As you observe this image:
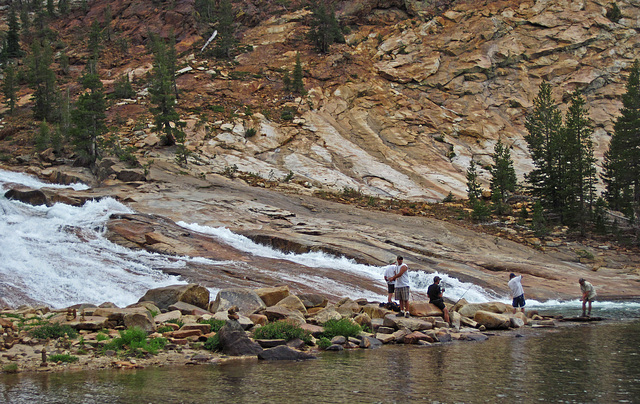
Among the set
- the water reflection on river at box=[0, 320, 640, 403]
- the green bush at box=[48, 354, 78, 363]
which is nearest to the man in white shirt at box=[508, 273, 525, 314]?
the water reflection on river at box=[0, 320, 640, 403]

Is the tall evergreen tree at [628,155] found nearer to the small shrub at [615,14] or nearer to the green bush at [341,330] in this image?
the small shrub at [615,14]

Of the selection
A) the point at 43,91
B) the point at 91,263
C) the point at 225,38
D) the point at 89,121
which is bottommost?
the point at 91,263

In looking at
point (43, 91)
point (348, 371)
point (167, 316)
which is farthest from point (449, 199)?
point (43, 91)

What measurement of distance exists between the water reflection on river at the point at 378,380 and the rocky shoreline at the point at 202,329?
71cm

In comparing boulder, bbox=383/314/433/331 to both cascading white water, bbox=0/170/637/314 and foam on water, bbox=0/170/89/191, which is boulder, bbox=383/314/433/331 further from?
foam on water, bbox=0/170/89/191

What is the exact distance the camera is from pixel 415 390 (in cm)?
884

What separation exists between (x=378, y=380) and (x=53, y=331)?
7.64 meters

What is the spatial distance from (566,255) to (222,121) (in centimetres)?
3301

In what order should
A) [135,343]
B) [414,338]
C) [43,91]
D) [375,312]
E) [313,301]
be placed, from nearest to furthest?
[135,343]
[414,338]
[375,312]
[313,301]
[43,91]

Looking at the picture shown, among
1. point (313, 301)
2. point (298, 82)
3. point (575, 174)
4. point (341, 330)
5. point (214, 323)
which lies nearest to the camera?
point (214, 323)

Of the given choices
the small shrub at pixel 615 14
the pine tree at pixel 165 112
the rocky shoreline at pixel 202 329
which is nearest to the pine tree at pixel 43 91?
the pine tree at pixel 165 112

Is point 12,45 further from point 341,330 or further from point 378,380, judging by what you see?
point 378,380

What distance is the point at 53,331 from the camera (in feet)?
39.3

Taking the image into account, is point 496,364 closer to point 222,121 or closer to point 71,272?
point 71,272
